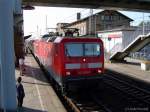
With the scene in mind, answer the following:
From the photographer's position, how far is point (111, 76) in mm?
26203

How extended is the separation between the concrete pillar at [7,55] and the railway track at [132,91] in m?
8.06

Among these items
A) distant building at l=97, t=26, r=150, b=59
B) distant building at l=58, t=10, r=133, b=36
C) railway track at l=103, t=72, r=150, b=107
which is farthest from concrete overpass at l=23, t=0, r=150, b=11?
distant building at l=58, t=10, r=133, b=36

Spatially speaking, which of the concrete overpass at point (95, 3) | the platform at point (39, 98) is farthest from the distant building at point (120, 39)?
the platform at point (39, 98)

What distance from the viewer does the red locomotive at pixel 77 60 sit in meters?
16.5

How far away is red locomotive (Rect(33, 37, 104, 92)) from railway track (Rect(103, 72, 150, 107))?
6.93 feet

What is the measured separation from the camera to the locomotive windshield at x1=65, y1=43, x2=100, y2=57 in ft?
55.2

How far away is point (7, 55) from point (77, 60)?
7.95 metres

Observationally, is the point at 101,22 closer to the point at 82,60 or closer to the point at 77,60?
the point at 82,60

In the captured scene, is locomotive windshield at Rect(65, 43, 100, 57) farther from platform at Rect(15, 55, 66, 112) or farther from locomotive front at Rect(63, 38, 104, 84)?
platform at Rect(15, 55, 66, 112)

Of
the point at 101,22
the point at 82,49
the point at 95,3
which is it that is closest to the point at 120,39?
the point at 95,3

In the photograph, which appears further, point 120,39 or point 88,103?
point 120,39


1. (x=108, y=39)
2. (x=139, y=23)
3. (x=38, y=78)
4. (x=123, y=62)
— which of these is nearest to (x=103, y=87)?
(x=38, y=78)

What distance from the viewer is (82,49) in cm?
1714

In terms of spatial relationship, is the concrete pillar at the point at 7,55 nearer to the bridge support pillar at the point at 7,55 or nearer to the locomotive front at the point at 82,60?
the bridge support pillar at the point at 7,55
